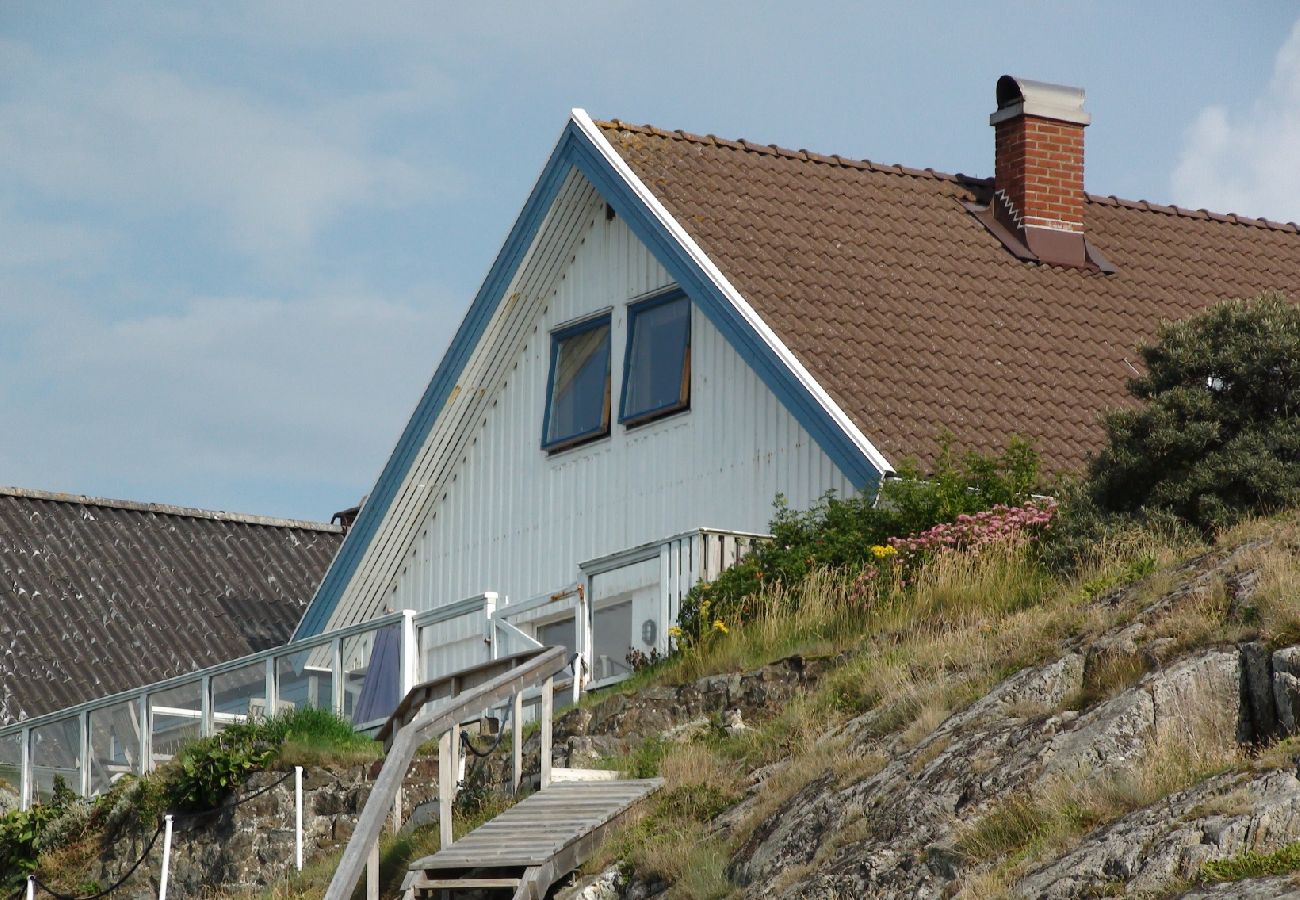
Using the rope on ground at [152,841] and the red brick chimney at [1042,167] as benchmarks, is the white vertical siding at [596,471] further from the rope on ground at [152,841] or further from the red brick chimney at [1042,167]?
the rope on ground at [152,841]

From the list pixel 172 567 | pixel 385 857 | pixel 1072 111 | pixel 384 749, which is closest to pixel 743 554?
pixel 384 749

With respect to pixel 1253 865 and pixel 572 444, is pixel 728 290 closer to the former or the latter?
pixel 572 444

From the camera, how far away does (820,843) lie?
12.6 m

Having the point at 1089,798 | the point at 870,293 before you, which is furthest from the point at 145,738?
the point at 1089,798

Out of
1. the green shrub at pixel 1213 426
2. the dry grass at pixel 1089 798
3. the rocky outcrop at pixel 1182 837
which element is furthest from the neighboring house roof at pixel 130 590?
the rocky outcrop at pixel 1182 837

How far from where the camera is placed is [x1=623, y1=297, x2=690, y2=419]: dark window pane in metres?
22.3

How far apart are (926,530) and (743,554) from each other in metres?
1.70

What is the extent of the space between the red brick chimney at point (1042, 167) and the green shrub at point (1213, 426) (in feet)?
22.7

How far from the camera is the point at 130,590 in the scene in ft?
101

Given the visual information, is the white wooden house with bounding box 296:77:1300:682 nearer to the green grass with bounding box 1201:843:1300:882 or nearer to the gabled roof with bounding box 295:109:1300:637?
the gabled roof with bounding box 295:109:1300:637

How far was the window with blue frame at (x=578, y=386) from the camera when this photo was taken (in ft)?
77.0

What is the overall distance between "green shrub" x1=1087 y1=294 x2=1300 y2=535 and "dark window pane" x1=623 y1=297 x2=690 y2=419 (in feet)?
18.4

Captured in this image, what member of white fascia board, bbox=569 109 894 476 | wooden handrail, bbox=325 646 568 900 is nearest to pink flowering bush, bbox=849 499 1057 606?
white fascia board, bbox=569 109 894 476

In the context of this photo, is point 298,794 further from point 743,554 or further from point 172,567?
point 172,567
